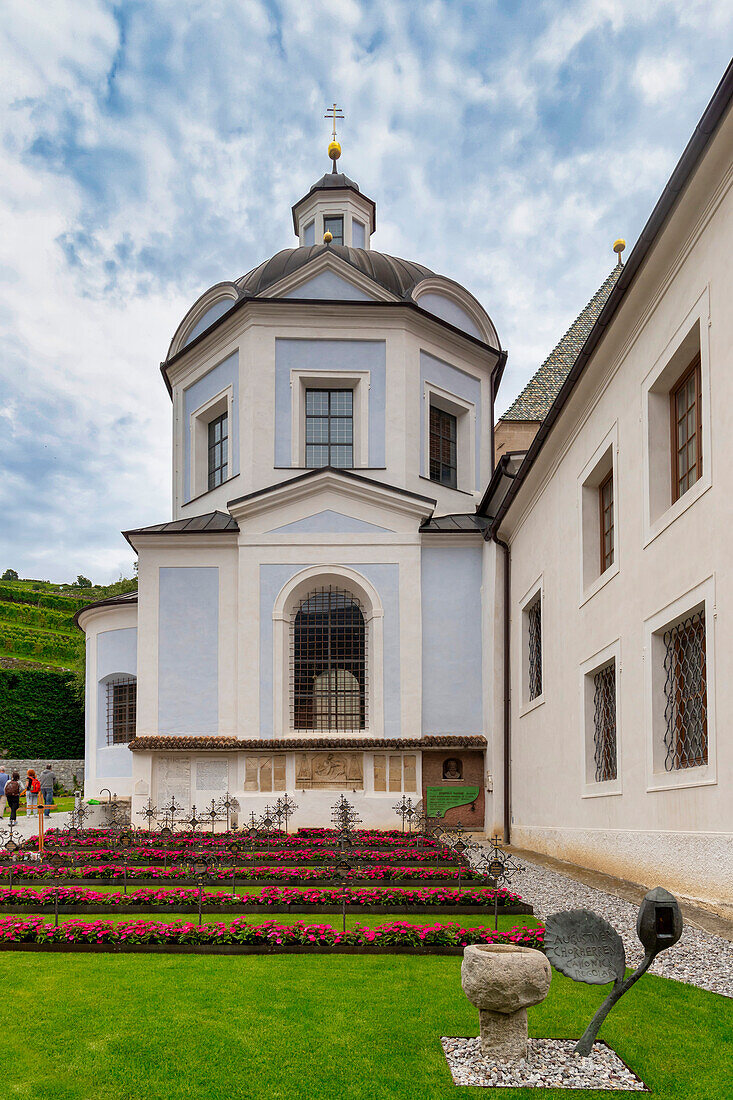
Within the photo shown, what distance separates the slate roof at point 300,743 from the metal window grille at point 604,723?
22.8 feet

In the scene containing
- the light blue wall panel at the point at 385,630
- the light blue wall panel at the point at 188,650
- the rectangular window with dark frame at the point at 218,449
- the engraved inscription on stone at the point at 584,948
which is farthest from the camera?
the rectangular window with dark frame at the point at 218,449

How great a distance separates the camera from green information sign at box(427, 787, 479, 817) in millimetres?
20516

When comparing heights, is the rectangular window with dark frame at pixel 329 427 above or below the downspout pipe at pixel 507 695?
above


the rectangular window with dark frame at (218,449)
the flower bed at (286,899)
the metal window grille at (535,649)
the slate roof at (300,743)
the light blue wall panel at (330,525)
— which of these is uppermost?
the rectangular window with dark frame at (218,449)

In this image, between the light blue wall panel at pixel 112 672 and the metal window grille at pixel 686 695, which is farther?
the light blue wall panel at pixel 112 672

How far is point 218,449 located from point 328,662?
6.63 metres

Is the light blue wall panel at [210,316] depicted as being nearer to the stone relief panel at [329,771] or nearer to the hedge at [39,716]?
the stone relief panel at [329,771]

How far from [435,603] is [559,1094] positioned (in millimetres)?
16773

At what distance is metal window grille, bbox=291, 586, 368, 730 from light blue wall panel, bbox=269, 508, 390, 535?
51.7 inches

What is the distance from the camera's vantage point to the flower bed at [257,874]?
40.8 feet

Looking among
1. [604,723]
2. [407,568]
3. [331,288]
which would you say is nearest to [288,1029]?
[604,723]

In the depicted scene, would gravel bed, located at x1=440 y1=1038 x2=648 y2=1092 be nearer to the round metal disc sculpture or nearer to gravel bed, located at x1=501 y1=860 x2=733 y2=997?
the round metal disc sculpture

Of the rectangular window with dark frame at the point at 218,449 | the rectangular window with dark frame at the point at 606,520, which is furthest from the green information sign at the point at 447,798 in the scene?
the rectangular window with dark frame at the point at 218,449

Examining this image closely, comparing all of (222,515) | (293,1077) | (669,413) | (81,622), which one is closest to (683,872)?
(669,413)
